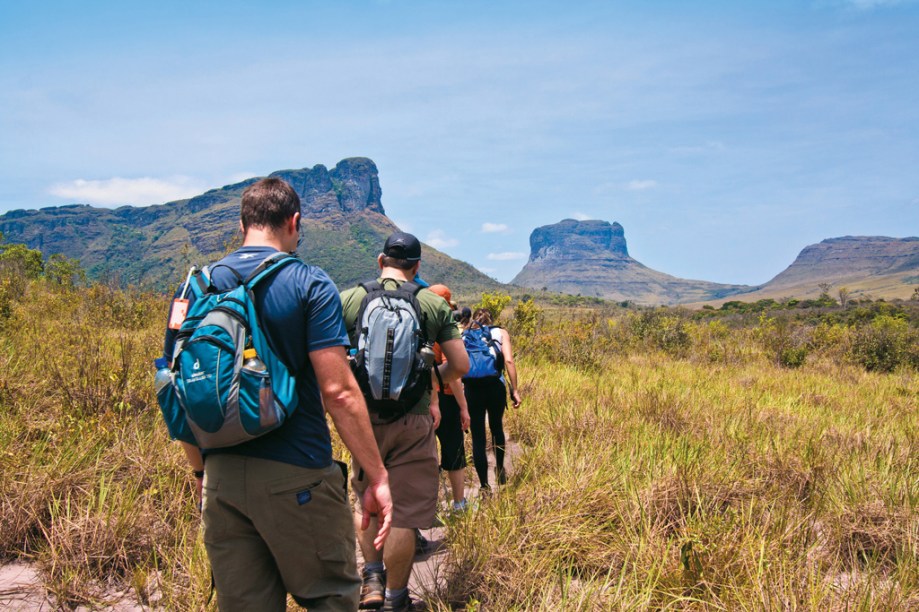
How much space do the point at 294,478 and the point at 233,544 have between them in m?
0.34

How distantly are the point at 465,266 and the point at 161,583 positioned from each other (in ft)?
583

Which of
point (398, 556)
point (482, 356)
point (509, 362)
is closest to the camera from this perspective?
point (398, 556)

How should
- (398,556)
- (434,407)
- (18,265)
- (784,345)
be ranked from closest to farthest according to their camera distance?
1. (398,556)
2. (434,407)
3. (784,345)
4. (18,265)

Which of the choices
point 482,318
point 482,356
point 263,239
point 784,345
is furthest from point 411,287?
point 784,345

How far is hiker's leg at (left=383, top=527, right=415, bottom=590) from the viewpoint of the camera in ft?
9.91

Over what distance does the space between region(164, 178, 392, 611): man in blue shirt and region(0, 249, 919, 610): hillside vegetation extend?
1.06 m

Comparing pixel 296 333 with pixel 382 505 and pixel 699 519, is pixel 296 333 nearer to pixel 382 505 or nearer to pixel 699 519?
pixel 382 505

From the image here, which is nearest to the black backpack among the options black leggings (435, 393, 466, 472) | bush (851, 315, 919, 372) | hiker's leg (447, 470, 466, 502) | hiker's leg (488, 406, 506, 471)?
black leggings (435, 393, 466, 472)

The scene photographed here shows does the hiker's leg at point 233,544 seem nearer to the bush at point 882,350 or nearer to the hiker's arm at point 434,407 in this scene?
the hiker's arm at point 434,407

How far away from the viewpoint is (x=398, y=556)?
9.89 ft

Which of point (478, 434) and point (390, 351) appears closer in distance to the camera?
point (390, 351)

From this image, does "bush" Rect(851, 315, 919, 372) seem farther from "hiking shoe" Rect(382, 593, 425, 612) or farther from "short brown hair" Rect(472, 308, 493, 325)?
"hiking shoe" Rect(382, 593, 425, 612)

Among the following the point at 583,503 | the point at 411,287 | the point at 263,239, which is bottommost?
the point at 583,503

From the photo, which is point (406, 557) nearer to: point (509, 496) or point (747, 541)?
point (509, 496)
